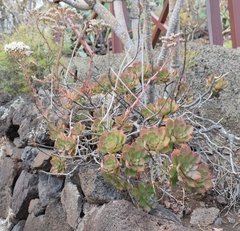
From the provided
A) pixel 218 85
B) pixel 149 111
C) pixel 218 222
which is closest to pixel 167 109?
pixel 149 111

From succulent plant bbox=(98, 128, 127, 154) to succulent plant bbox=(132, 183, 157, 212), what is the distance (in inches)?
8.3

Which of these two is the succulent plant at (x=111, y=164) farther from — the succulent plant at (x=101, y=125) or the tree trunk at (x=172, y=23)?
the tree trunk at (x=172, y=23)

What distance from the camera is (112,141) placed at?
1.35 meters

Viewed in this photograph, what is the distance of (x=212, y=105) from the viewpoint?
280cm

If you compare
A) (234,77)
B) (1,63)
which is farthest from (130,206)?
(1,63)

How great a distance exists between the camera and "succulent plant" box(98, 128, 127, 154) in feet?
4.39

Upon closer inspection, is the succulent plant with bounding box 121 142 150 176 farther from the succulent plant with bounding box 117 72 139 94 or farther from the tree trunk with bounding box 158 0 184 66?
the tree trunk with bounding box 158 0 184 66

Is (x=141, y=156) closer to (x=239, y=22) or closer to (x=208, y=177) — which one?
(x=208, y=177)

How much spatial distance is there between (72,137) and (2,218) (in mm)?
1626

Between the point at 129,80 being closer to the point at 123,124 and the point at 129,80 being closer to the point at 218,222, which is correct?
the point at 123,124

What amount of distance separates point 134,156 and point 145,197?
25 centimetres

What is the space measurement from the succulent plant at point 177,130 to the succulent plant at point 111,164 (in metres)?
0.24

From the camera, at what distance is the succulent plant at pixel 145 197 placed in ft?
4.63

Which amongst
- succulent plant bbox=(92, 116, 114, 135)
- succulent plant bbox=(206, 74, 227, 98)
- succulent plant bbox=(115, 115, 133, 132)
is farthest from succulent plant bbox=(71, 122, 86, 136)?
succulent plant bbox=(206, 74, 227, 98)
